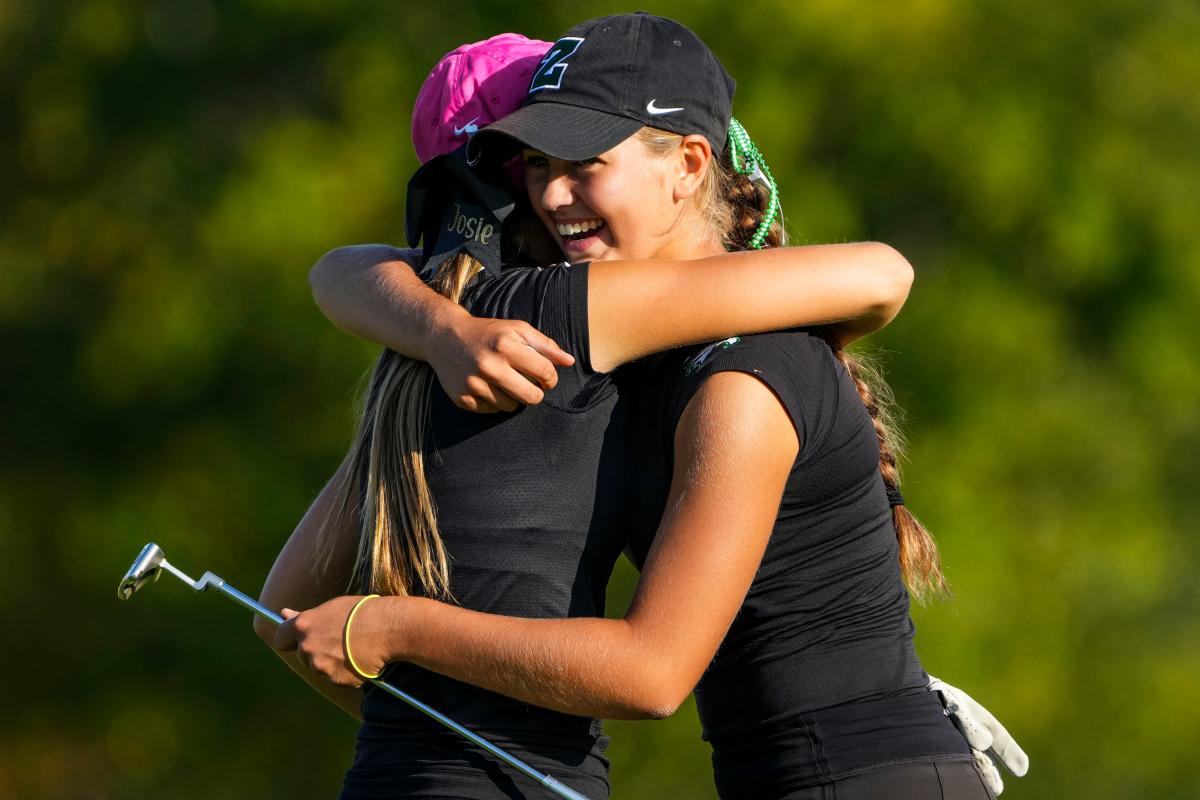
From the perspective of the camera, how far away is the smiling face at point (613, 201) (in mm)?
2504

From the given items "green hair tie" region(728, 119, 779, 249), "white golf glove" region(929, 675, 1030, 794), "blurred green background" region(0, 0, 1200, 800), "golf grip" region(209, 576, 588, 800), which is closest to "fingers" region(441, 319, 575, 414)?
"golf grip" region(209, 576, 588, 800)

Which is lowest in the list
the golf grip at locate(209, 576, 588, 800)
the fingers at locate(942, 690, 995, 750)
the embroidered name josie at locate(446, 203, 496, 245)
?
the fingers at locate(942, 690, 995, 750)

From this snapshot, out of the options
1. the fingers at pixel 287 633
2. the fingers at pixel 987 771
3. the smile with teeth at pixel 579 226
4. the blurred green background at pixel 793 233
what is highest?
the smile with teeth at pixel 579 226

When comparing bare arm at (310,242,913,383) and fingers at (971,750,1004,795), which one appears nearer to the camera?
bare arm at (310,242,913,383)

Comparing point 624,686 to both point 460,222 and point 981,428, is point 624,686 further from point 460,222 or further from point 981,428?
point 981,428

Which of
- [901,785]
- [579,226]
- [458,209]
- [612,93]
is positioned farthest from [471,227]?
[901,785]

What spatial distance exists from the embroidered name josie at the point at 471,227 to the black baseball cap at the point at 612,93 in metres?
0.09

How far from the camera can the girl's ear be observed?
8.49ft

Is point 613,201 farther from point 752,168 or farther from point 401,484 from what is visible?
point 401,484

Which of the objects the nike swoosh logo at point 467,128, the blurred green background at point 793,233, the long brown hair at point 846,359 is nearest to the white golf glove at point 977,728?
the long brown hair at point 846,359

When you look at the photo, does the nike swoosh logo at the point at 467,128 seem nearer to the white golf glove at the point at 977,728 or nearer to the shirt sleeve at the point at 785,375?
the shirt sleeve at the point at 785,375

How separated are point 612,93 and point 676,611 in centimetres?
81

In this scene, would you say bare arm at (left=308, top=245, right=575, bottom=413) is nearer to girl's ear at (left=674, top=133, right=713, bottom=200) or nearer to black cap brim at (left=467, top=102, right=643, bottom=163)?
black cap brim at (left=467, top=102, right=643, bottom=163)

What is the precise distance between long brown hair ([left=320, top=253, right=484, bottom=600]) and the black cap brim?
18 centimetres
